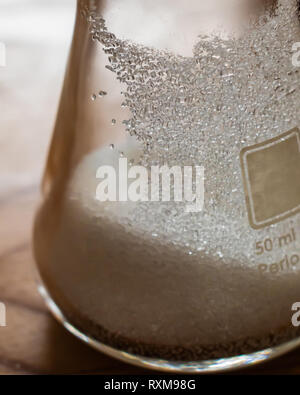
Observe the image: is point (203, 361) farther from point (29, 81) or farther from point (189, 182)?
point (29, 81)

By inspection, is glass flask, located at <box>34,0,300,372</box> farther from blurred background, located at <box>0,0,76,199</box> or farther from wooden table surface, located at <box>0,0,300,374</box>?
blurred background, located at <box>0,0,76,199</box>

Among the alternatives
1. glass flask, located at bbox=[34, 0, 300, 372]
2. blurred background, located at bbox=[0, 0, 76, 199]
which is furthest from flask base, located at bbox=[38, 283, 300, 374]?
blurred background, located at bbox=[0, 0, 76, 199]

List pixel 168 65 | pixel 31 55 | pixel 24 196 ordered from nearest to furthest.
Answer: pixel 168 65 < pixel 24 196 < pixel 31 55

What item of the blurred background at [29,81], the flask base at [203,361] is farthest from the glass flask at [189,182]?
the blurred background at [29,81]

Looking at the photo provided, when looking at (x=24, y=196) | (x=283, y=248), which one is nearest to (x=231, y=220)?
(x=283, y=248)

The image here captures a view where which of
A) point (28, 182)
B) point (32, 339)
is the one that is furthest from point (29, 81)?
point (32, 339)

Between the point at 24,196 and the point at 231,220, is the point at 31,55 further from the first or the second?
the point at 231,220

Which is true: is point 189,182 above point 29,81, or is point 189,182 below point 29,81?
below
